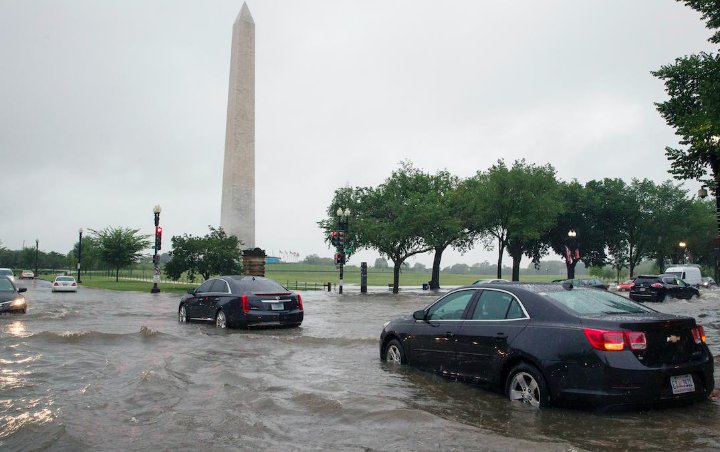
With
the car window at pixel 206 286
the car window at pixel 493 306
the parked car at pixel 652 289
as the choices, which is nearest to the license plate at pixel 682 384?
the car window at pixel 493 306

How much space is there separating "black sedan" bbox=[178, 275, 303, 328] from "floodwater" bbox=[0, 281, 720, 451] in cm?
418

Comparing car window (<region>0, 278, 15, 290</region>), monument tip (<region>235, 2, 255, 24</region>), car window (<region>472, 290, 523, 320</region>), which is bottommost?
car window (<region>0, 278, 15, 290</region>)

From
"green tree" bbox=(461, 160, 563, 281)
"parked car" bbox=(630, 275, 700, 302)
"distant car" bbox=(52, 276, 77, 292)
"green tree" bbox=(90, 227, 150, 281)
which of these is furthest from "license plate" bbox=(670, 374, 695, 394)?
"green tree" bbox=(90, 227, 150, 281)

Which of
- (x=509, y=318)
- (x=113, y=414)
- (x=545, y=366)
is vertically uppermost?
(x=509, y=318)

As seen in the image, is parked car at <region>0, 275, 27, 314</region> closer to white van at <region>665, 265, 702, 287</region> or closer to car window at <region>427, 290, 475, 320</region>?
car window at <region>427, 290, 475, 320</region>

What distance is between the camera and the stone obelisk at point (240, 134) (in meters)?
41.7

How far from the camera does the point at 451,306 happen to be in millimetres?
8555

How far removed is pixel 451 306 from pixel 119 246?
6426cm

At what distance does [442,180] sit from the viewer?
60.6m

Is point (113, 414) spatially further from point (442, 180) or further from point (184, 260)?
point (442, 180)

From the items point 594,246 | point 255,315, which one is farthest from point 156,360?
point 594,246

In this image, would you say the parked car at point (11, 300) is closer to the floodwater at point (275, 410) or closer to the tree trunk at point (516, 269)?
the floodwater at point (275, 410)

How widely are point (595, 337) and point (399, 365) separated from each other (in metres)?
3.88

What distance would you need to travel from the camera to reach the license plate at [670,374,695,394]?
6.34 metres
